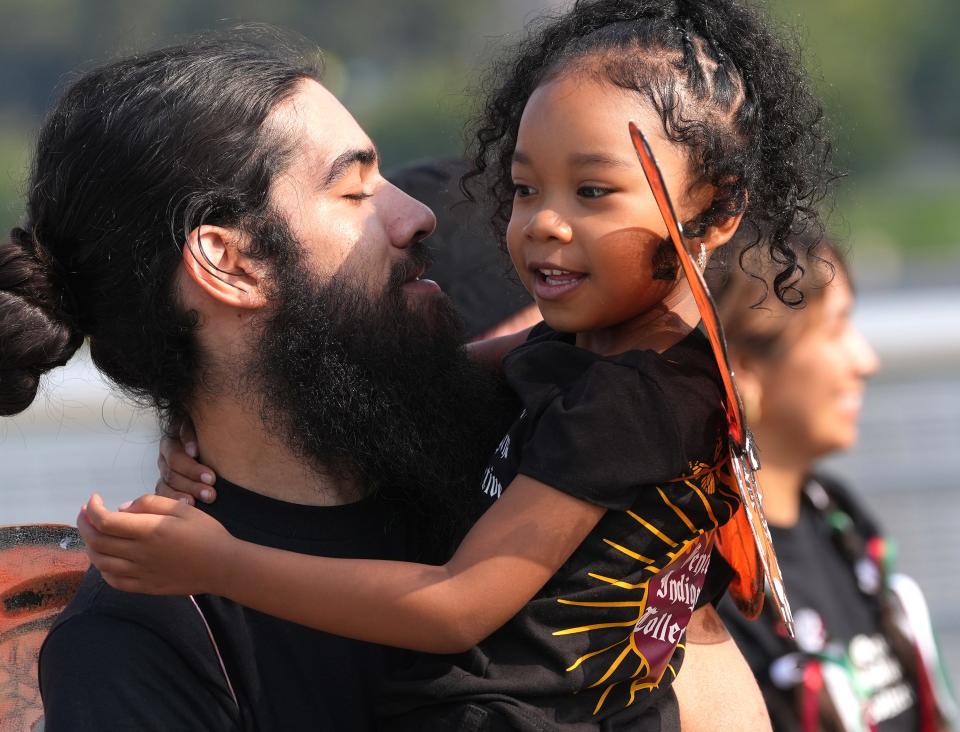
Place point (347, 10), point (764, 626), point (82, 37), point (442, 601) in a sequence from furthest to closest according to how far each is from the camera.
A: 1. point (347, 10)
2. point (82, 37)
3. point (764, 626)
4. point (442, 601)

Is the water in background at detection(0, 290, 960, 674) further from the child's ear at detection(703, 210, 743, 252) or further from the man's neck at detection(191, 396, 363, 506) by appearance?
the child's ear at detection(703, 210, 743, 252)

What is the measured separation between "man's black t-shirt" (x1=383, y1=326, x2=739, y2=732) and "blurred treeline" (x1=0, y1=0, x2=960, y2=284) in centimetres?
2610

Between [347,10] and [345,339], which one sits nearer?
[345,339]

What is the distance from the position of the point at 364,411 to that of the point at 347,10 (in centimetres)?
4483

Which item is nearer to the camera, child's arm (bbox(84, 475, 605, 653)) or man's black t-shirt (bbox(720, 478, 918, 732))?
child's arm (bbox(84, 475, 605, 653))

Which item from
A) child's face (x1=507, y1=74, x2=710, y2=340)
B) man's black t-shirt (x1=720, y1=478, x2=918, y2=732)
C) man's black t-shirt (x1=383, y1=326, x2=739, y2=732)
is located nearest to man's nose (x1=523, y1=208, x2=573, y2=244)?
child's face (x1=507, y1=74, x2=710, y2=340)

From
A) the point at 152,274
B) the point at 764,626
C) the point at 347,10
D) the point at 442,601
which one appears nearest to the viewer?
the point at 442,601

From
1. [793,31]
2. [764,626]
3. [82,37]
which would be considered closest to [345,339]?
[793,31]

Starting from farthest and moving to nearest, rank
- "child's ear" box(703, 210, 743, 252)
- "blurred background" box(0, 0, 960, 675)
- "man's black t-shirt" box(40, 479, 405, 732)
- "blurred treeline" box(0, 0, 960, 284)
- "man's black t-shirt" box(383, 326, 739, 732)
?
"blurred treeline" box(0, 0, 960, 284)
"blurred background" box(0, 0, 960, 675)
"child's ear" box(703, 210, 743, 252)
"man's black t-shirt" box(40, 479, 405, 732)
"man's black t-shirt" box(383, 326, 739, 732)

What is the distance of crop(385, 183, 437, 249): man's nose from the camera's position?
2730 mm

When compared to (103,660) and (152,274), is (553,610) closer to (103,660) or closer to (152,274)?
(103,660)

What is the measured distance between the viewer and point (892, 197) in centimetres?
4059

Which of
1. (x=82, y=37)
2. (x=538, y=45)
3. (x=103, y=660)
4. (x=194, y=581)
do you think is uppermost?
(x=538, y=45)

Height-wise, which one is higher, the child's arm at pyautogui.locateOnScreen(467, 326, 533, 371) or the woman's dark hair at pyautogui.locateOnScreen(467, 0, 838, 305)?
the woman's dark hair at pyautogui.locateOnScreen(467, 0, 838, 305)
